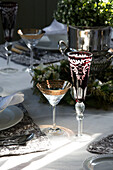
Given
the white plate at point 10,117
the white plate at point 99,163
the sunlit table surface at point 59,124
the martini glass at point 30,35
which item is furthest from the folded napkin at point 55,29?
the white plate at point 99,163

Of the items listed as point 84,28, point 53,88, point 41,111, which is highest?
point 84,28

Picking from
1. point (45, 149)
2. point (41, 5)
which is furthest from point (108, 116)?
point (41, 5)

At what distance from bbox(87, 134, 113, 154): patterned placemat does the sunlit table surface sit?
2cm

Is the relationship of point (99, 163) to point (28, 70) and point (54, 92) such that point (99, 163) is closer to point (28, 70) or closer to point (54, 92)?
point (54, 92)

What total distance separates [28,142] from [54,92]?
6.3 inches

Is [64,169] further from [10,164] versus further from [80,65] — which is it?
[80,65]

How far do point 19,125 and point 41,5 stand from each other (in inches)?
112

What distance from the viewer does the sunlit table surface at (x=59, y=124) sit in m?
0.76

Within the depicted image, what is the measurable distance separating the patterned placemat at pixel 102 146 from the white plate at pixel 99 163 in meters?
0.08

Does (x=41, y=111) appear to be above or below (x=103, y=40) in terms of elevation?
below

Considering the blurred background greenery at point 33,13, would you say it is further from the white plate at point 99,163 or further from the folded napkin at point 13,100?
the white plate at point 99,163

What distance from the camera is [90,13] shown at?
4.13ft

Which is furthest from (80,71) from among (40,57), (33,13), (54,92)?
(33,13)

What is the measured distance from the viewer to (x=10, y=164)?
758mm
